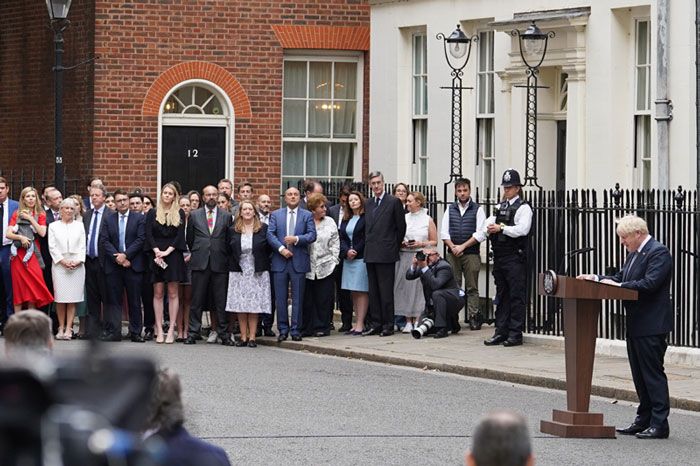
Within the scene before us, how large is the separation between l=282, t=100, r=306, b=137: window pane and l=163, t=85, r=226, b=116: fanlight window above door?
45.2 inches

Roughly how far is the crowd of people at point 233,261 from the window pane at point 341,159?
18.2 feet

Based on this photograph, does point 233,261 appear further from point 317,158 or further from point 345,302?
point 317,158

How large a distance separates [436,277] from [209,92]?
7.21 metres

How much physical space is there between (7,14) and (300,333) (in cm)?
1054

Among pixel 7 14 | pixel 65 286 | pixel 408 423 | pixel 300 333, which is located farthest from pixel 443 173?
pixel 408 423

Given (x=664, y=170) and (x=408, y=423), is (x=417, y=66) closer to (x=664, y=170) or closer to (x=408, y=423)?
(x=664, y=170)

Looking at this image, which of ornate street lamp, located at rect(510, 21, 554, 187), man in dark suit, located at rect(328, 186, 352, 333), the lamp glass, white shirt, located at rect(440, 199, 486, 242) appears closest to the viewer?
white shirt, located at rect(440, 199, 486, 242)

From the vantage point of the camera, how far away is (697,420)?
12664 mm

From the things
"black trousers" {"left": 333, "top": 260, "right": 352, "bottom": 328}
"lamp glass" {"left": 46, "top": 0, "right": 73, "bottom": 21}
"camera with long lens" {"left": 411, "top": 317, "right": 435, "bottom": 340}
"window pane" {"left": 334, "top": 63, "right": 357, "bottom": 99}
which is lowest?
"camera with long lens" {"left": 411, "top": 317, "right": 435, "bottom": 340}

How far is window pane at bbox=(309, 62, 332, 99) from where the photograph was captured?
2486 centimetres

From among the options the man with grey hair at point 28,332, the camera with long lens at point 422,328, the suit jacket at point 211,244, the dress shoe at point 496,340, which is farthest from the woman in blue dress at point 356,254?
the man with grey hair at point 28,332

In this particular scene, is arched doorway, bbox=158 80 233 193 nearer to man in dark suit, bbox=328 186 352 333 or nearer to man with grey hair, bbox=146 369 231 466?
man in dark suit, bbox=328 186 352 333

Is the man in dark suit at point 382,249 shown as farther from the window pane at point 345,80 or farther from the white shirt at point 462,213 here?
the window pane at point 345,80

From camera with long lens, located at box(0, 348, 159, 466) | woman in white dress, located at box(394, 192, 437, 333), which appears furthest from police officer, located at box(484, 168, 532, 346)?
camera with long lens, located at box(0, 348, 159, 466)
